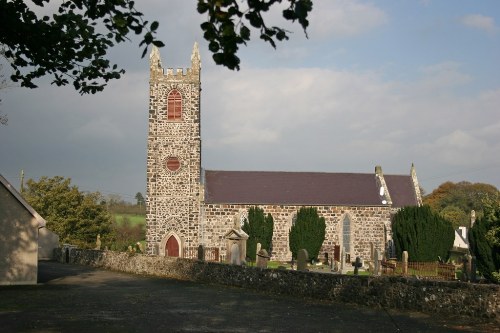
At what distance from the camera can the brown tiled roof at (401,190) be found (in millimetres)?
49169

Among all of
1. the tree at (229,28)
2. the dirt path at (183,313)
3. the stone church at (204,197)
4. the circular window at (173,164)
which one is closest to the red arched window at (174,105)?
the stone church at (204,197)

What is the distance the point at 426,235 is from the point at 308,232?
8207 millimetres

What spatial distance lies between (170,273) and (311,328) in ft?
49.5

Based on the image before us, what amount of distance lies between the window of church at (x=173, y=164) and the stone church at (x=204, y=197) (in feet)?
0.23

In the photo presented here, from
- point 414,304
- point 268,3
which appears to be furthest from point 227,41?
point 414,304

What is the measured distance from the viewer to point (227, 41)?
614 centimetres

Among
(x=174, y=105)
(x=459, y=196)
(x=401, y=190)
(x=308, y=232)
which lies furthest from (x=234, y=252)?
(x=459, y=196)

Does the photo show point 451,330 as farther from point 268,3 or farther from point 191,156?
point 191,156

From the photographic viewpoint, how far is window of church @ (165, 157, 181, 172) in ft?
148

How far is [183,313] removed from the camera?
15.2m

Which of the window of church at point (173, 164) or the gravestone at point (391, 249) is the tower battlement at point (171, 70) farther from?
the gravestone at point (391, 249)

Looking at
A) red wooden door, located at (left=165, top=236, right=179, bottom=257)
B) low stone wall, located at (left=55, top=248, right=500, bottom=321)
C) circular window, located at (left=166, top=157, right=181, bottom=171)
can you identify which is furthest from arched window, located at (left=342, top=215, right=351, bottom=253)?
low stone wall, located at (left=55, top=248, right=500, bottom=321)

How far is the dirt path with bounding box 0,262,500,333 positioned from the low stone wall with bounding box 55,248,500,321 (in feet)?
1.39

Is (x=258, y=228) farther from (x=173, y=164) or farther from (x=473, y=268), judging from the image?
(x=473, y=268)
